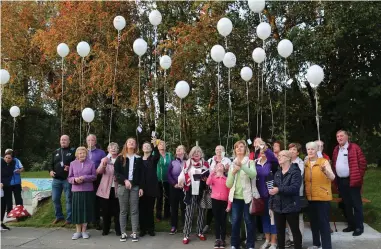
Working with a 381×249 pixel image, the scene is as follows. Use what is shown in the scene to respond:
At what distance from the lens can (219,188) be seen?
5750 millimetres

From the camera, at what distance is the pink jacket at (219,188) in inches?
225

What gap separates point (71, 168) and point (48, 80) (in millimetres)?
10638

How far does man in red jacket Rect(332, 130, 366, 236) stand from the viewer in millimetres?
6133

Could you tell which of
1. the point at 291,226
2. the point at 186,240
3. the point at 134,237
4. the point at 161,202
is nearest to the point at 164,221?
the point at 161,202

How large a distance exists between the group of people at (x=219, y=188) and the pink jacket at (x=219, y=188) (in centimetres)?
2

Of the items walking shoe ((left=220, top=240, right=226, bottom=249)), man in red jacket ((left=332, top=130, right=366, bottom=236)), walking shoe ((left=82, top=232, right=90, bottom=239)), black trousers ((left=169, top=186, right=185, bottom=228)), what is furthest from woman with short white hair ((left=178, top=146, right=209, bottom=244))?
man in red jacket ((left=332, top=130, right=366, bottom=236))

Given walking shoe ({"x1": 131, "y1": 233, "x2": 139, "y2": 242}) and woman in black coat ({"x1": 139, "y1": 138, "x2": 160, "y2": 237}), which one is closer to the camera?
walking shoe ({"x1": 131, "y1": 233, "x2": 139, "y2": 242})

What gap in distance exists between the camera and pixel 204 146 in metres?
13.4

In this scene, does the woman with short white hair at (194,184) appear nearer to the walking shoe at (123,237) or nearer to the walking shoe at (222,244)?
the walking shoe at (222,244)

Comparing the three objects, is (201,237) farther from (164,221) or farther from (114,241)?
(114,241)

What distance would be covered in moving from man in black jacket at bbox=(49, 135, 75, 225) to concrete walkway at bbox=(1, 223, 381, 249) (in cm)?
59

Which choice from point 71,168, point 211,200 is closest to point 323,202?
point 211,200

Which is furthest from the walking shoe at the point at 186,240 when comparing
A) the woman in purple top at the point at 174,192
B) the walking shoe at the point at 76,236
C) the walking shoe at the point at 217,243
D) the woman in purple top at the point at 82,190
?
the walking shoe at the point at 76,236

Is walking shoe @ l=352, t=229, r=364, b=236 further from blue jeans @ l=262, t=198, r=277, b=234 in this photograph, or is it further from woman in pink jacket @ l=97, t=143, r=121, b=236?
woman in pink jacket @ l=97, t=143, r=121, b=236
